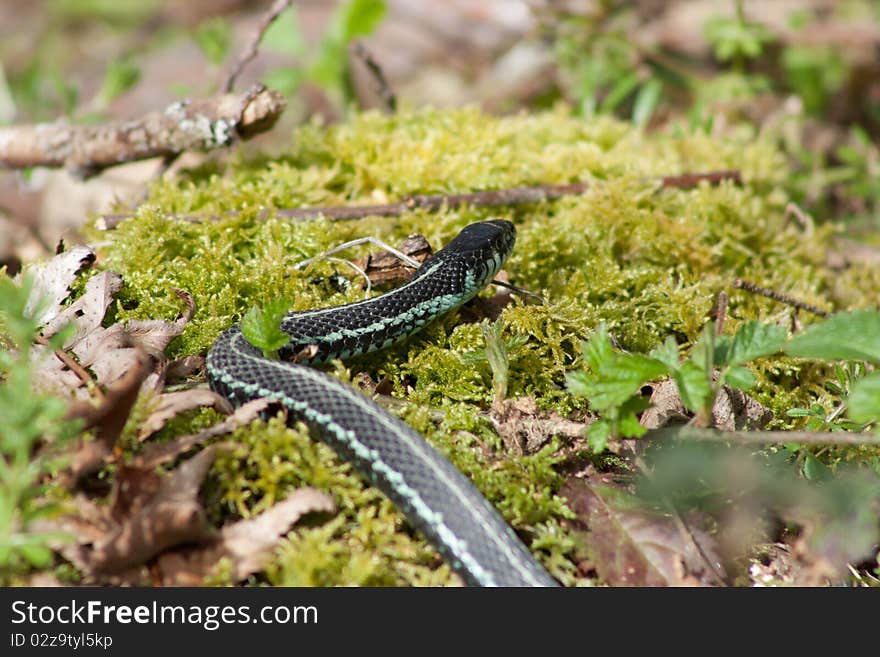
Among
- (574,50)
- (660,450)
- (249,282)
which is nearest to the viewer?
(660,450)

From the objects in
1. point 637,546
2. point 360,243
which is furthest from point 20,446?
point 360,243

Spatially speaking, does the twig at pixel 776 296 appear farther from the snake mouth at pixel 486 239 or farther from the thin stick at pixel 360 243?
the thin stick at pixel 360 243

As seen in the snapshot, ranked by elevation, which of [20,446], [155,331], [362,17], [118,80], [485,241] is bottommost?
[155,331]

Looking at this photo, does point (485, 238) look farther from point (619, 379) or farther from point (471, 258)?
point (619, 379)

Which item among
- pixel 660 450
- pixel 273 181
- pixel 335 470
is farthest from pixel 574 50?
pixel 335 470

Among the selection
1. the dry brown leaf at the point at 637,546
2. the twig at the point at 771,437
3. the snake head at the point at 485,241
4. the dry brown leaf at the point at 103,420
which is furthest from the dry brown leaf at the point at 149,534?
the snake head at the point at 485,241

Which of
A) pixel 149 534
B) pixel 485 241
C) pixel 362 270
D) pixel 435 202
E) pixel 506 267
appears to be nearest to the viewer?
pixel 149 534

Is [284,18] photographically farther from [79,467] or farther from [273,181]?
[79,467]
